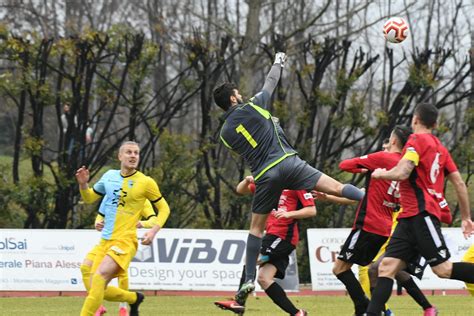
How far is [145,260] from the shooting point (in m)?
17.7

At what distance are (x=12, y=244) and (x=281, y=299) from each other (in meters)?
8.56

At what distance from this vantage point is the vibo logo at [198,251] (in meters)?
17.8

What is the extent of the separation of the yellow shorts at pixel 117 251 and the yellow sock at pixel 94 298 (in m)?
0.42

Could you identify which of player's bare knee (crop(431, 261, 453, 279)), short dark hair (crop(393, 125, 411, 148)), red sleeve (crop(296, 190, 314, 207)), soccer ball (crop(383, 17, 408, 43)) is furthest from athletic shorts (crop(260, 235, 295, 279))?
soccer ball (crop(383, 17, 408, 43))

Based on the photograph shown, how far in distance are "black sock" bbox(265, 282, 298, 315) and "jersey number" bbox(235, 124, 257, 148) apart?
68.4 inches

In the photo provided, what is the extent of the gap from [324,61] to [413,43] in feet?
34.4

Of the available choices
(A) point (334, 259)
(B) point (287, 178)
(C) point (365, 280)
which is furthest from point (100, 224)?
(A) point (334, 259)

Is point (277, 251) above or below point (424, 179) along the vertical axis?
below

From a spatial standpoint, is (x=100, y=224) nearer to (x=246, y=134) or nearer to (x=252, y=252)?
(x=252, y=252)

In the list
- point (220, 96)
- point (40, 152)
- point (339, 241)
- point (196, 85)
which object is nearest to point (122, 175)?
point (220, 96)

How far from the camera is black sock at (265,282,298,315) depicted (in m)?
9.98

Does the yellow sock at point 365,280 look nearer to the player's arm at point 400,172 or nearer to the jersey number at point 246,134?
the jersey number at point 246,134

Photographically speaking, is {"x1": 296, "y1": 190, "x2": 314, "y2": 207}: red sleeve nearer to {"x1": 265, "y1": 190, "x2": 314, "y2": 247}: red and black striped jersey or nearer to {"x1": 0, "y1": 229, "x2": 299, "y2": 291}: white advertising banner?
{"x1": 265, "y1": 190, "x2": 314, "y2": 247}: red and black striped jersey

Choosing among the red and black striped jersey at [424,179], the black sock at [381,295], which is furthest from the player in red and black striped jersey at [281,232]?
the red and black striped jersey at [424,179]
